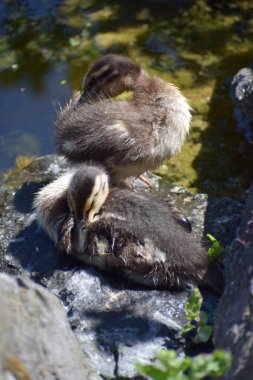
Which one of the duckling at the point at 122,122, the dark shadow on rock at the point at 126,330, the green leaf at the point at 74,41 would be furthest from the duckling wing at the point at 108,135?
the green leaf at the point at 74,41

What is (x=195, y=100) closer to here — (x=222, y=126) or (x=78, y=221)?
(x=222, y=126)

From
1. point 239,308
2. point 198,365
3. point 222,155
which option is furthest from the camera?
point 222,155

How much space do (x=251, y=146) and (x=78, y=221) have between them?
239 cm

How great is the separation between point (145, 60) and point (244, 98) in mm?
1532

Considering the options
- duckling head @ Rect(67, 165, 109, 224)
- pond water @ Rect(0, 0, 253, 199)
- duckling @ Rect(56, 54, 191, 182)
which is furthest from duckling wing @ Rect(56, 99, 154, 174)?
pond water @ Rect(0, 0, 253, 199)

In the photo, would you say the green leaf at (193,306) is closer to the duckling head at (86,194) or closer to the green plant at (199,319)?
the green plant at (199,319)

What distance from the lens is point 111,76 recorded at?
5.32 m

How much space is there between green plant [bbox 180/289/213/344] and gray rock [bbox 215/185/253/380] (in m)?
0.11

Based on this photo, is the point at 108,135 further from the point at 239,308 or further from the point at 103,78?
the point at 239,308

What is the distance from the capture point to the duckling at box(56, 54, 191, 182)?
4867 mm

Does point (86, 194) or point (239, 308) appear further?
point (86, 194)

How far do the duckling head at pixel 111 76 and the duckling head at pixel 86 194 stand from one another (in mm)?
1238

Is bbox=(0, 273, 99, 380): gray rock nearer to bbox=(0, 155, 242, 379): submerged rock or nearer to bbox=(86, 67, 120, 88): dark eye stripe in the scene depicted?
bbox=(0, 155, 242, 379): submerged rock

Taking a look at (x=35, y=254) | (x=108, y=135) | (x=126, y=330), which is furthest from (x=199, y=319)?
(x=108, y=135)
